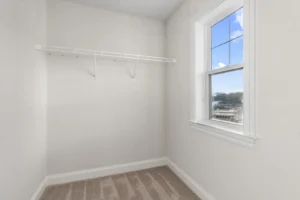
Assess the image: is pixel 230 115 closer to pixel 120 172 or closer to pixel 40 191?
pixel 120 172

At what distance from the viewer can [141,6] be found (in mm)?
2293

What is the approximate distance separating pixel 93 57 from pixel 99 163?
1.64 metres

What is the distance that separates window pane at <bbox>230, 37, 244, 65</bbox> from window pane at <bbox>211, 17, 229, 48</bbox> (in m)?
0.13

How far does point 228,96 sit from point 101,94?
1764mm

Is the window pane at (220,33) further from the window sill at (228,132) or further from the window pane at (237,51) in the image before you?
the window sill at (228,132)

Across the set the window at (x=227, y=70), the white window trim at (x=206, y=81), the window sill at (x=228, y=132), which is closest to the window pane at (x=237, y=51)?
the window at (x=227, y=70)

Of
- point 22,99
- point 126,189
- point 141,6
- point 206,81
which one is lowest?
point 126,189

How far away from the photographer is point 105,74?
2.38 m

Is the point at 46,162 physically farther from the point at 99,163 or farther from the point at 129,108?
the point at 129,108

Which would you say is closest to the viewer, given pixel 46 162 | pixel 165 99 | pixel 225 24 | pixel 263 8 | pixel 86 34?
pixel 263 8

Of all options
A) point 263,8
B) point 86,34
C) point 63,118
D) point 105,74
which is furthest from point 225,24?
point 63,118

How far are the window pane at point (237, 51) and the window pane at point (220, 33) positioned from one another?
0.44 feet

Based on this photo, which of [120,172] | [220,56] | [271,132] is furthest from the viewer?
[120,172]

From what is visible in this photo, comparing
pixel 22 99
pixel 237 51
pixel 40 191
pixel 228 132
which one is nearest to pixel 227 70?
pixel 237 51
